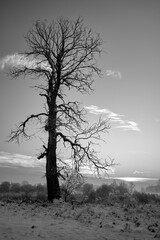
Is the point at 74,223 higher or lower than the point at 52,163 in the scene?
lower

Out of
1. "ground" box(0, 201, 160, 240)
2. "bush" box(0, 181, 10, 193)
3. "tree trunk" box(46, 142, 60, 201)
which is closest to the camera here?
"ground" box(0, 201, 160, 240)

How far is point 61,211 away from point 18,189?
137 metres

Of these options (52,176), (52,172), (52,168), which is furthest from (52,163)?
(52,176)

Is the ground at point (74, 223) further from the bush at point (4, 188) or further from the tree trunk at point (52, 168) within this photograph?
the bush at point (4, 188)

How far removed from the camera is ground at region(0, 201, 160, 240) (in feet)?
22.8

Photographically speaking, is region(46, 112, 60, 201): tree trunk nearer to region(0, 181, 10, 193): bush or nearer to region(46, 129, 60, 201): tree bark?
region(46, 129, 60, 201): tree bark

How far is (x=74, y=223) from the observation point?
8656 millimetres

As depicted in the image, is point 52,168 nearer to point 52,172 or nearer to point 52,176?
point 52,172

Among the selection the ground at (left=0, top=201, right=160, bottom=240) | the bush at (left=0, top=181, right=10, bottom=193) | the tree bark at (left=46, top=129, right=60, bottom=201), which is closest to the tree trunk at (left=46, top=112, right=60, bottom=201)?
the tree bark at (left=46, top=129, right=60, bottom=201)

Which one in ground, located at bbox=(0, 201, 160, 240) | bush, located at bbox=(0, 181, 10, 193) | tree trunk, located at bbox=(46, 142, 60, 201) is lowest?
bush, located at bbox=(0, 181, 10, 193)

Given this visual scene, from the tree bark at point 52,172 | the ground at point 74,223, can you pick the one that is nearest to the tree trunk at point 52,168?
the tree bark at point 52,172

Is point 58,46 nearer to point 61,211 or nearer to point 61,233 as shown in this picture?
point 61,211

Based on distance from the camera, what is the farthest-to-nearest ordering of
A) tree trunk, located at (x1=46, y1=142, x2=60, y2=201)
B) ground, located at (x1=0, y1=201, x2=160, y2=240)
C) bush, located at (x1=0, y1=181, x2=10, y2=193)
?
bush, located at (x1=0, y1=181, x2=10, y2=193) → tree trunk, located at (x1=46, y1=142, x2=60, y2=201) → ground, located at (x1=0, y1=201, x2=160, y2=240)

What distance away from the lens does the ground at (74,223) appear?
696cm
